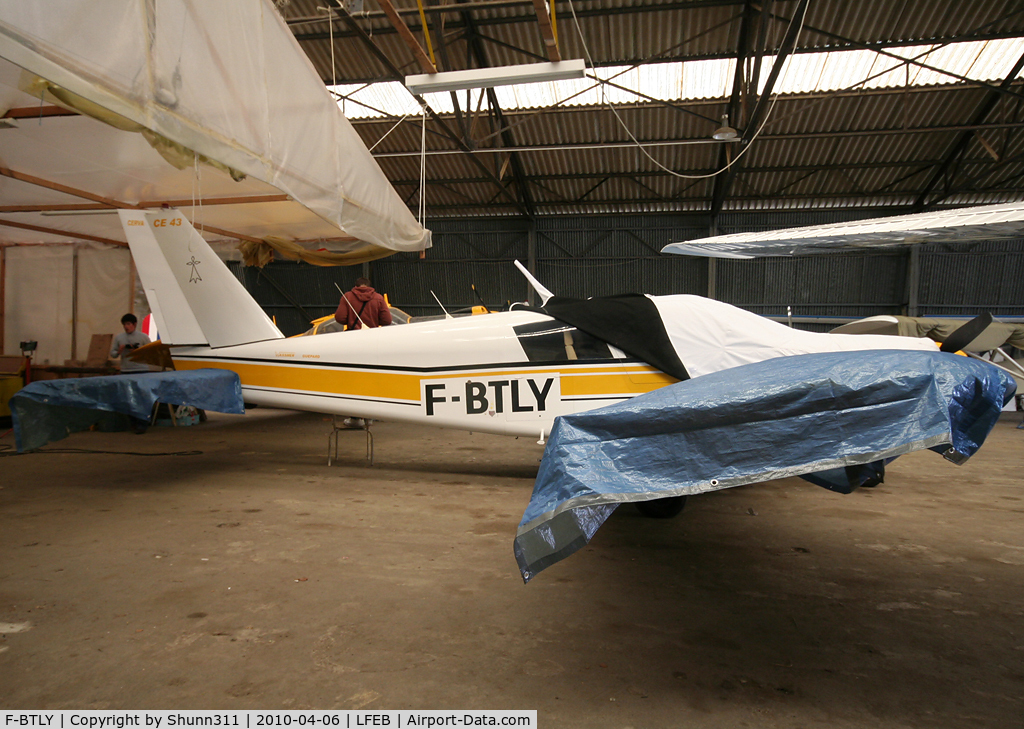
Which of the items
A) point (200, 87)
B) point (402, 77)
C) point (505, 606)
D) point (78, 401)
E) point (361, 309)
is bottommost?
point (505, 606)

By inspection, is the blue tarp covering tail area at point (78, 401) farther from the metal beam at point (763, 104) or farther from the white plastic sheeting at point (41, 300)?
the metal beam at point (763, 104)

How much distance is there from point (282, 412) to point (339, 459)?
5.39 m

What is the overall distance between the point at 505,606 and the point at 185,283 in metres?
5.01

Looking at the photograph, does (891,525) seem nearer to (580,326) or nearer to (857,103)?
(580,326)

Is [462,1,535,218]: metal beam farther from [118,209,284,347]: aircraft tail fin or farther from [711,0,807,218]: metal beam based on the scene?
[118,209,284,347]: aircraft tail fin

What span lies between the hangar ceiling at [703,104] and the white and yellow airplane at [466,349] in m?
4.85

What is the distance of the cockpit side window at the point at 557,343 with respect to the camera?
484 centimetres

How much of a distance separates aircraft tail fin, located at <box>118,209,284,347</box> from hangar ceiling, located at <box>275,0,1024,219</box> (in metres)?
4.53

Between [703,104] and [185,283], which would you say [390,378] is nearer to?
[185,283]

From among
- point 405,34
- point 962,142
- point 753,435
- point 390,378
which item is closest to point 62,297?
point 405,34

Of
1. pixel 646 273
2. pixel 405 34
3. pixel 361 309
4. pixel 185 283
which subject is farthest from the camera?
pixel 646 273

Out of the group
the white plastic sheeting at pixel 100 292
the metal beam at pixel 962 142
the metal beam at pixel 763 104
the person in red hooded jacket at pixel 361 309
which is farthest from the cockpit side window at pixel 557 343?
the metal beam at pixel 962 142

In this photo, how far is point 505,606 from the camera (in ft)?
9.60

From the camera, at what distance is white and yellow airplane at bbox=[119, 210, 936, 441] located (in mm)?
4496
